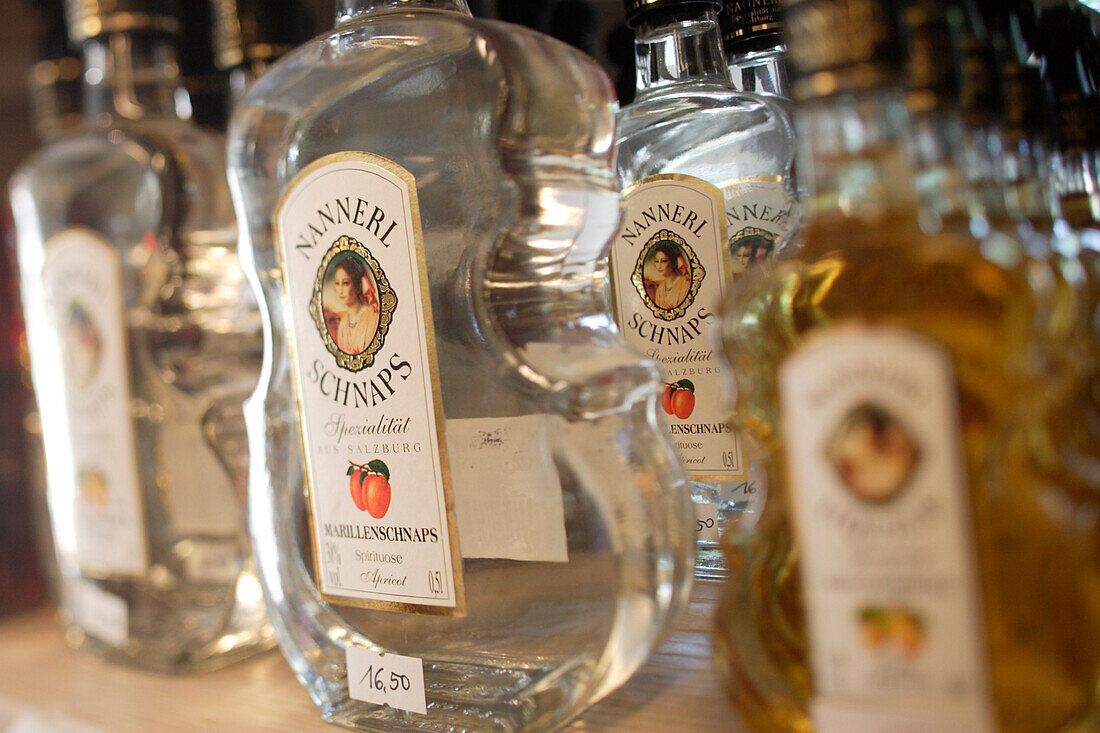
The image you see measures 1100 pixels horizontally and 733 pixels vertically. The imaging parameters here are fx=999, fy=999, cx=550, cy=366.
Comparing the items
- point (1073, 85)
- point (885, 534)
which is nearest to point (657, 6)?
point (1073, 85)

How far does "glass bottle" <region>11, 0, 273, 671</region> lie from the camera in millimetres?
596

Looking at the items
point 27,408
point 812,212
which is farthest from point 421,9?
point 27,408

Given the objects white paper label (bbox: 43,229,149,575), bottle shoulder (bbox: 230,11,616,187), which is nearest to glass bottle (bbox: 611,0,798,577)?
bottle shoulder (bbox: 230,11,616,187)

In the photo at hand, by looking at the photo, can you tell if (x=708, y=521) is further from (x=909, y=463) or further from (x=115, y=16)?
(x=115, y=16)

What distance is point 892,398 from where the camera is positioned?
0.28 metres

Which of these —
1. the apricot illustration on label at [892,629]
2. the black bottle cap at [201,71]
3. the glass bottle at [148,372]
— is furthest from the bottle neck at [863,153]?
the black bottle cap at [201,71]

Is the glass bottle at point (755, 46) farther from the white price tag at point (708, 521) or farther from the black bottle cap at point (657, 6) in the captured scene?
the white price tag at point (708, 521)

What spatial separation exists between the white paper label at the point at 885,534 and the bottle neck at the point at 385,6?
0.26 m

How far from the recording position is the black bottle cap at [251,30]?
594 mm

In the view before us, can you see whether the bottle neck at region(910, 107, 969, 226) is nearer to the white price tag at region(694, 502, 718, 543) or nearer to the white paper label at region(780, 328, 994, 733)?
the white paper label at region(780, 328, 994, 733)

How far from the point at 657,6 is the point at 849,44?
200mm

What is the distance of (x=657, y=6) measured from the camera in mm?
463

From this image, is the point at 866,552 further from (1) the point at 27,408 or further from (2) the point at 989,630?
(1) the point at 27,408

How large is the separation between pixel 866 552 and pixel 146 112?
553 millimetres
